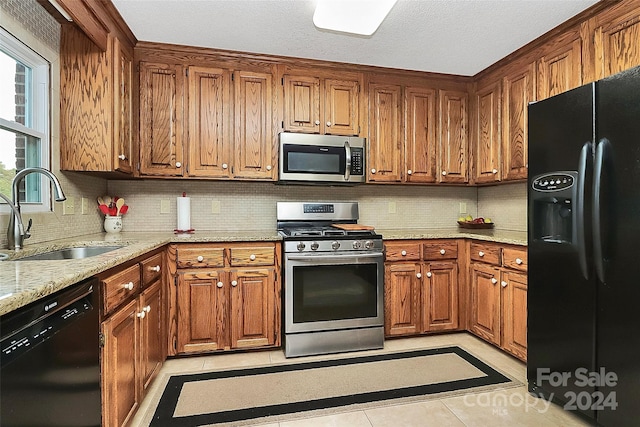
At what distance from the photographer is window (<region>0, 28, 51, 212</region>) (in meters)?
1.78

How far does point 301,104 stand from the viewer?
9.46 ft

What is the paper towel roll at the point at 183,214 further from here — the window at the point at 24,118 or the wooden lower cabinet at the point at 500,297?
the wooden lower cabinet at the point at 500,297

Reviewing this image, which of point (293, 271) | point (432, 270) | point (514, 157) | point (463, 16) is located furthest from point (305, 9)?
point (432, 270)

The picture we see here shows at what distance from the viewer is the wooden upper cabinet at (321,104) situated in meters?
2.87

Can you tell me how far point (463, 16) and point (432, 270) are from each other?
1.89 m

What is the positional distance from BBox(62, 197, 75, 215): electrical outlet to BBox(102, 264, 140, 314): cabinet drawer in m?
0.88

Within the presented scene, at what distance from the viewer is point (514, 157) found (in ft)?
9.07

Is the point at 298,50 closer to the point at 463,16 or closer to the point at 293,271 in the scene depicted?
the point at 463,16

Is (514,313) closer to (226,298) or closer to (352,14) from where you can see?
(226,298)

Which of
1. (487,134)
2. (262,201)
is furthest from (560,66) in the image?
(262,201)

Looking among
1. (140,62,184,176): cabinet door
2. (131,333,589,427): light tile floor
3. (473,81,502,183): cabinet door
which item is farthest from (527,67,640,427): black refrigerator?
(140,62,184,176): cabinet door

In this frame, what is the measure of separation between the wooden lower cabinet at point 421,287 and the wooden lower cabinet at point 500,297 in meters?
0.17

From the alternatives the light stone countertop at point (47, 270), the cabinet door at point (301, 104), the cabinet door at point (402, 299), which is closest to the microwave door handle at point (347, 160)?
the cabinet door at point (301, 104)

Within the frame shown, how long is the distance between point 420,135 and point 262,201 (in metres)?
1.60
